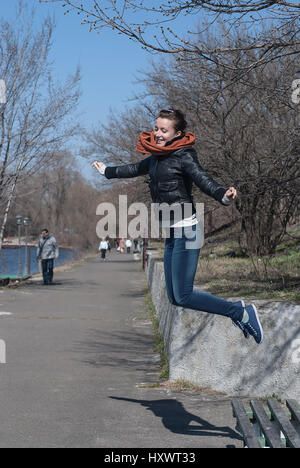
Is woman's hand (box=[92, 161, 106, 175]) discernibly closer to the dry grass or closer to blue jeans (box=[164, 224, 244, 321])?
blue jeans (box=[164, 224, 244, 321])

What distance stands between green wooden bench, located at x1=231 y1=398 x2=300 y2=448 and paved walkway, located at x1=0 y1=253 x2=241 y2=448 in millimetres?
848

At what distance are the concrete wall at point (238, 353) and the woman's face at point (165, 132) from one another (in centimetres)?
243

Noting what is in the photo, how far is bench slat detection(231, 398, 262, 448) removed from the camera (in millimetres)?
4340

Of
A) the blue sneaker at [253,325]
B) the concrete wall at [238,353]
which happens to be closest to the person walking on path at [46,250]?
the concrete wall at [238,353]

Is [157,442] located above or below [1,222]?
below

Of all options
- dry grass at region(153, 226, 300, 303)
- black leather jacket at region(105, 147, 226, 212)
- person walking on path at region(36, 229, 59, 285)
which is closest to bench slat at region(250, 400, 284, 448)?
black leather jacket at region(105, 147, 226, 212)

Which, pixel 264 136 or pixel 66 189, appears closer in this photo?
pixel 264 136

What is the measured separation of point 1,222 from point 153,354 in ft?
46.8

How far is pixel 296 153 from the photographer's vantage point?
10195 mm

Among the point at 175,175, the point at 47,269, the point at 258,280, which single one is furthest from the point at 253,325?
the point at 47,269

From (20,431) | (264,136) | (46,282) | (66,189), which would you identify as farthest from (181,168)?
(66,189)

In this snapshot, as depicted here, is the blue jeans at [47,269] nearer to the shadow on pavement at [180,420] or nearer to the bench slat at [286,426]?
the shadow on pavement at [180,420]

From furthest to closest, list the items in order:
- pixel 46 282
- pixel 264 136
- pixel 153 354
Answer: pixel 46 282, pixel 264 136, pixel 153 354

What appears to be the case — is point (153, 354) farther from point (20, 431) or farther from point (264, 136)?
point (264, 136)
